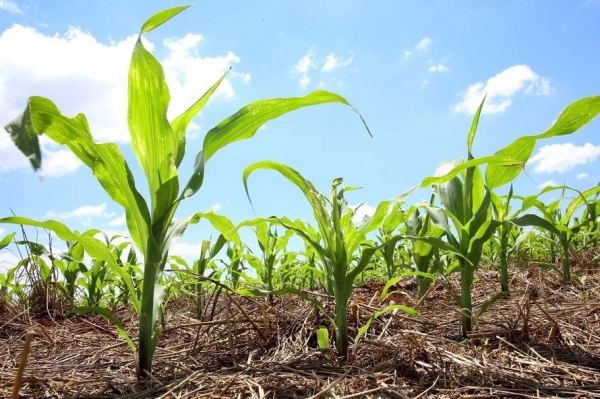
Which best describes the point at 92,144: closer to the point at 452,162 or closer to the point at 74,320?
the point at 452,162

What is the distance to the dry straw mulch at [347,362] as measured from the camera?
1189 mm

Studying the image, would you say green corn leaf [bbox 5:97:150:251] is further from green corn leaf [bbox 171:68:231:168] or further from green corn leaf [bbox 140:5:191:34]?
green corn leaf [bbox 140:5:191:34]

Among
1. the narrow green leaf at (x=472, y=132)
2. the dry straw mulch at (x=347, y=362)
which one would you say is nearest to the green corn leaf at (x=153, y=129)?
the dry straw mulch at (x=347, y=362)

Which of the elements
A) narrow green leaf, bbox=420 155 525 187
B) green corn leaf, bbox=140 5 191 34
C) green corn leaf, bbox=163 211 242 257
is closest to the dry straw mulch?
green corn leaf, bbox=163 211 242 257

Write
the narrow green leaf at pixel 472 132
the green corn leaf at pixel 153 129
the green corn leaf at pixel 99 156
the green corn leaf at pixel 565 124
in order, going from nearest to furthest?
the green corn leaf at pixel 99 156, the green corn leaf at pixel 153 129, the green corn leaf at pixel 565 124, the narrow green leaf at pixel 472 132

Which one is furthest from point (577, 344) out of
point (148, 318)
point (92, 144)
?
point (92, 144)

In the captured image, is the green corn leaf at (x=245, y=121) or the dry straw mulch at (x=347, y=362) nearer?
the dry straw mulch at (x=347, y=362)

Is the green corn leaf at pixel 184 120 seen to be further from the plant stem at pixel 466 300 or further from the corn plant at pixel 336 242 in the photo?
the plant stem at pixel 466 300

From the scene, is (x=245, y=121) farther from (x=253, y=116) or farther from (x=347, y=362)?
(x=347, y=362)

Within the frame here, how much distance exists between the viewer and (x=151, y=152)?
4.41 ft

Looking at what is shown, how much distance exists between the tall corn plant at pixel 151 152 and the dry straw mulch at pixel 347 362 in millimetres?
219

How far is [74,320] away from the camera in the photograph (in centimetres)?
300

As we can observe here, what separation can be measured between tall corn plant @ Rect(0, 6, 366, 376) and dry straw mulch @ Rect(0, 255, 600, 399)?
22 centimetres

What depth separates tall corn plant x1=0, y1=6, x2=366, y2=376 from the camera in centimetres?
128
